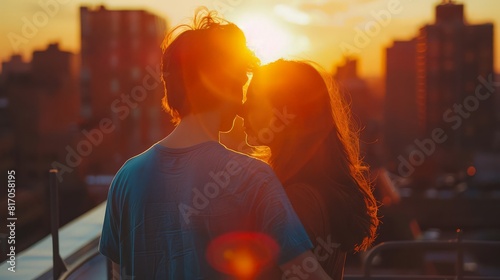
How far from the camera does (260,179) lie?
5.62 feet

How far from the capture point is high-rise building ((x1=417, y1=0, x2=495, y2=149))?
305ft

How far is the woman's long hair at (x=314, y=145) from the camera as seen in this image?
223cm

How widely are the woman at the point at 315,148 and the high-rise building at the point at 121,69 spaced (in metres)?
64.9

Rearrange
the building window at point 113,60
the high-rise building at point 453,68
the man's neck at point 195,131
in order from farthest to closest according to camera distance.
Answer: the high-rise building at point 453,68
the building window at point 113,60
the man's neck at point 195,131

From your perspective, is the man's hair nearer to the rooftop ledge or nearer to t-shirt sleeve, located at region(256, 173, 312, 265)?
t-shirt sleeve, located at region(256, 173, 312, 265)

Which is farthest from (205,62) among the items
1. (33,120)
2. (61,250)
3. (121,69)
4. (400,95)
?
(400,95)

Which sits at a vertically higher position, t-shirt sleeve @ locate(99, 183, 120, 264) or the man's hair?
the man's hair

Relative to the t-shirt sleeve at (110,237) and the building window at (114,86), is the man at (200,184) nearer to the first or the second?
the t-shirt sleeve at (110,237)

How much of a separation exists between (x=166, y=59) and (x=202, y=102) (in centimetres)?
15

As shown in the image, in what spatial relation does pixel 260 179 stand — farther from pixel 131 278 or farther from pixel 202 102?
pixel 131 278

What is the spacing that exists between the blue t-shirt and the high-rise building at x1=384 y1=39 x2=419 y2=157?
117 meters

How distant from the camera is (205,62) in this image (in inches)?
71.3

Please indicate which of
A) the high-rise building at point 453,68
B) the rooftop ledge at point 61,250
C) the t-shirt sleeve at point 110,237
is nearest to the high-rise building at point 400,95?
the high-rise building at point 453,68

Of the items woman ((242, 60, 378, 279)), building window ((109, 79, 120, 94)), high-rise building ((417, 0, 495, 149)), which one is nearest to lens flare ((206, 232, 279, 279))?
woman ((242, 60, 378, 279))
